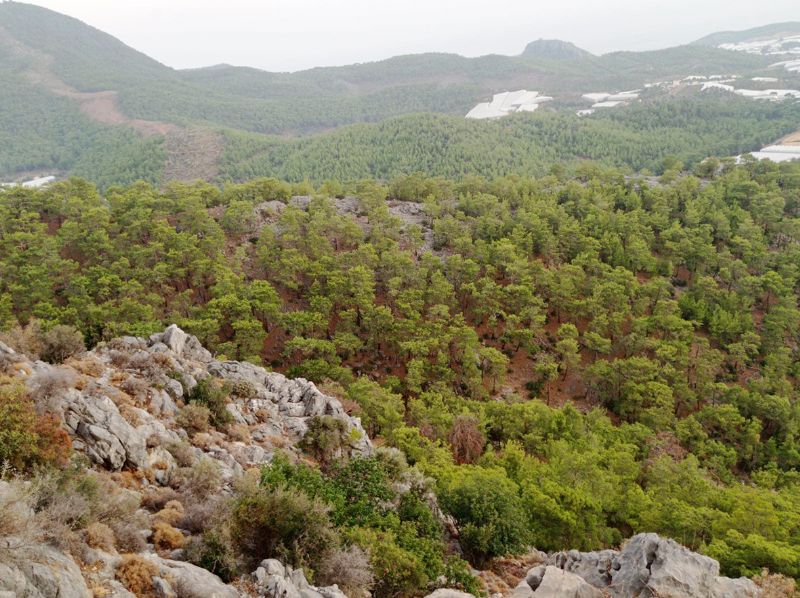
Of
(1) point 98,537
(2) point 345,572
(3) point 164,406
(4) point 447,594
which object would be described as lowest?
(4) point 447,594

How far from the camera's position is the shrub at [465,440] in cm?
3060

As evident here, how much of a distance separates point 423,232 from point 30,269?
36447 mm

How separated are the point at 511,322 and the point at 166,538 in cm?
3548

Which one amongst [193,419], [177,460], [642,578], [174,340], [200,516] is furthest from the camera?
[174,340]

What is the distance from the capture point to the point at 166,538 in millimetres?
13125

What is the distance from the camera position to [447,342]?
41531 mm

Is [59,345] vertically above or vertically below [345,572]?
above

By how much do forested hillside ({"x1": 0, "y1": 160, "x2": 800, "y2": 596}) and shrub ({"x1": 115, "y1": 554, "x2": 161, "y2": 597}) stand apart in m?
6.92

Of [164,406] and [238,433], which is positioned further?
[238,433]

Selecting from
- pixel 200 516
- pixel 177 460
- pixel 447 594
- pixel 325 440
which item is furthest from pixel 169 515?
pixel 325 440

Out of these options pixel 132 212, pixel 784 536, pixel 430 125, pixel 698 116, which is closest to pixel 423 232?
pixel 132 212

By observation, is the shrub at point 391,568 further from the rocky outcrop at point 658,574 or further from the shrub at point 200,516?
the rocky outcrop at point 658,574

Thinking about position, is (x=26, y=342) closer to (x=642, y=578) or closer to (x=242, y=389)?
(x=242, y=389)

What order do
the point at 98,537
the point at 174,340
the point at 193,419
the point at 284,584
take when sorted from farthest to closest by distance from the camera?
the point at 174,340
the point at 193,419
the point at 284,584
the point at 98,537
